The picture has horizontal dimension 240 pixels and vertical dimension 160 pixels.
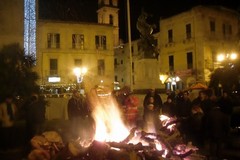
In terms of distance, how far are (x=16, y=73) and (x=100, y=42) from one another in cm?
A: 3430

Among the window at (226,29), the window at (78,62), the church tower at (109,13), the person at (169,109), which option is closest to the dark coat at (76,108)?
the person at (169,109)

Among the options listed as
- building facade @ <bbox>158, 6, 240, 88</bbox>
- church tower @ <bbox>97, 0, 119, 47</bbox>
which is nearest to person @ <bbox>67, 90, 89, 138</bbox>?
building facade @ <bbox>158, 6, 240, 88</bbox>

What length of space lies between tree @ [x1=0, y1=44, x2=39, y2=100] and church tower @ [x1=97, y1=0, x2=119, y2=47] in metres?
42.1

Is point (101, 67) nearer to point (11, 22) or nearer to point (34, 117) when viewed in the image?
point (11, 22)

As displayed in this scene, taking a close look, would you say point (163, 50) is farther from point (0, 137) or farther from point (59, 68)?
point (0, 137)

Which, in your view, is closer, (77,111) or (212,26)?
(77,111)

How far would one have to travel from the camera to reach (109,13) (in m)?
54.7

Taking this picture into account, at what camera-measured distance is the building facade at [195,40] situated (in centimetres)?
4091

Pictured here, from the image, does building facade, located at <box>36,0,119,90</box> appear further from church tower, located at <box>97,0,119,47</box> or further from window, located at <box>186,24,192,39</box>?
window, located at <box>186,24,192,39</box>

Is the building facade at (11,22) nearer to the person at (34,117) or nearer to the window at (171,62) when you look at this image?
the person at (34,117)

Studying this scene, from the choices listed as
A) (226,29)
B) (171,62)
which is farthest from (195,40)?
(226,29)

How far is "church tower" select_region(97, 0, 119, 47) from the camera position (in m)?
54.3

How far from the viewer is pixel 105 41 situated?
46688 mm

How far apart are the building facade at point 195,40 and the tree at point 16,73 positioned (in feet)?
95.5
